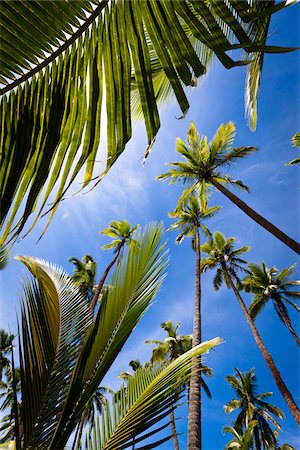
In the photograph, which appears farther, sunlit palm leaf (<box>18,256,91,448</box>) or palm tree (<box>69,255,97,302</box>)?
palm tree (<box>69,255,97,302</box>)

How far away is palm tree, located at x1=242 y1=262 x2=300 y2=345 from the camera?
28.9 m

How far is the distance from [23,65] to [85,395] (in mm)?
1267

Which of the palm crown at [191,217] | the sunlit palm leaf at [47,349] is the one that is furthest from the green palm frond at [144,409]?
the palm crown at [191,217]

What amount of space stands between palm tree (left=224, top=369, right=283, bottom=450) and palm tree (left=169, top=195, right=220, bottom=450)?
62.1 ft

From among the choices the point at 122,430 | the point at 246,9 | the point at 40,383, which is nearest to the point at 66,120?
the point at 246,9

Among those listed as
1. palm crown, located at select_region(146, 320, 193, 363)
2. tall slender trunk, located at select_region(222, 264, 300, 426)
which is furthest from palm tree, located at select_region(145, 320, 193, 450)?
tall slender trunk, located at select_region(222, 264, 300, 426)

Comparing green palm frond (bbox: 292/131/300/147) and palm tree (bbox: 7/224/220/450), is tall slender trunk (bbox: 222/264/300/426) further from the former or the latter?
palm tree (bbox: 7/224/220/450)

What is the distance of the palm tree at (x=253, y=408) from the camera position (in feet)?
112

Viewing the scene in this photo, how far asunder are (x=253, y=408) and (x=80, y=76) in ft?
129

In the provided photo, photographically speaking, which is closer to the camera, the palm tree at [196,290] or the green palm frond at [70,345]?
the green palm frond at [70,345]

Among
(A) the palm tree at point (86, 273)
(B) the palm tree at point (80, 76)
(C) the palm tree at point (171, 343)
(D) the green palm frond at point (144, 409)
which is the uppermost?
(A) the palm tree at point (86, 273)

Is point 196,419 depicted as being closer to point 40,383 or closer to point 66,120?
point 40,383

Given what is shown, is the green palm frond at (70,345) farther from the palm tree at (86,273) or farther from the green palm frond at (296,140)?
the palm tree at (86,273)

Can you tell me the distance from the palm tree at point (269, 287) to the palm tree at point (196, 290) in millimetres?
6905
